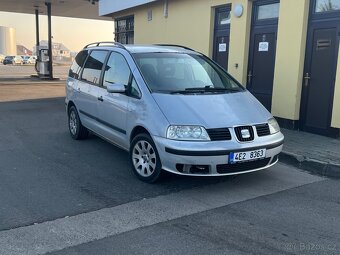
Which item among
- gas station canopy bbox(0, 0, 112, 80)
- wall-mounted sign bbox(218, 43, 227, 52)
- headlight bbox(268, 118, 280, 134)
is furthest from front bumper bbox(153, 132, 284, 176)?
gas station canopy bbox(0, 0, 112, 80)

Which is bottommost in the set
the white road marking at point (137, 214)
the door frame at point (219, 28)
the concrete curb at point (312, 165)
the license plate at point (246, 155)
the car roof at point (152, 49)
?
the white road marking at point (137, 214)

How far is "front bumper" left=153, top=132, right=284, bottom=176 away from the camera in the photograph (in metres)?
4.59

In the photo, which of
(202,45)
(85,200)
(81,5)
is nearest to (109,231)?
(85,200)

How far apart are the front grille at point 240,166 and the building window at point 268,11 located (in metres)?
4.81

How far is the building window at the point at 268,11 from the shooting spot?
869cm

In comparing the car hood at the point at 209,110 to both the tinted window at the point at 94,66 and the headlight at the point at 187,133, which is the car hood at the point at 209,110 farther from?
the tinted window at the point at 94,66

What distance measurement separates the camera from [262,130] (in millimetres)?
5023

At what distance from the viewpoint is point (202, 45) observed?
11094 mm

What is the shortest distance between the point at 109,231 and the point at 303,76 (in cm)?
582

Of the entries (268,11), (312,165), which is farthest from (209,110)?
(268,11)

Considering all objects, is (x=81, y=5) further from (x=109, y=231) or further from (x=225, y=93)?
(x=109, y=231)

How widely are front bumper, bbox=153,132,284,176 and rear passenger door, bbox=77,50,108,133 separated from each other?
2033 millimetres

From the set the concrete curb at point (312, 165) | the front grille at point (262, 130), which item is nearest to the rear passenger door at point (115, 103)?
the front grille at point (262, 130)

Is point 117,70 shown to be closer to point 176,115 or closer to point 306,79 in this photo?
point 176,115
